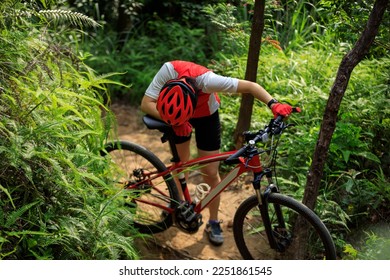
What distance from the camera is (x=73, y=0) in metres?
8.42

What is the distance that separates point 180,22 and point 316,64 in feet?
9.10

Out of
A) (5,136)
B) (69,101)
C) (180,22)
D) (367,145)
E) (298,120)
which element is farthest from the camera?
(180,22)

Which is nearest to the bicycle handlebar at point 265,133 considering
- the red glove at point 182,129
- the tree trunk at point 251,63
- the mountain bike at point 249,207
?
the mountain bike at point 249,207

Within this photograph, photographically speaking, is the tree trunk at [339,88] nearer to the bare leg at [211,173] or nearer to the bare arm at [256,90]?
the bare arm at [256,90]

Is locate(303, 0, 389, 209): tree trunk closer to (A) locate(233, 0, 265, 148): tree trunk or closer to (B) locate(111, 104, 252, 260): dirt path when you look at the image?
(B) locate(111, 104, 252, 260): dirt path

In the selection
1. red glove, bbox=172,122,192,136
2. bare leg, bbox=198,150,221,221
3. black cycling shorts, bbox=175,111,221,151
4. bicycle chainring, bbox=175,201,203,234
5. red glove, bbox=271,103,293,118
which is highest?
red glove, bbox=271,103,293,118

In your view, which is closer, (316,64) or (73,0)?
(316,64)

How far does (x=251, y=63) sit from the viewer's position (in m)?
5.17

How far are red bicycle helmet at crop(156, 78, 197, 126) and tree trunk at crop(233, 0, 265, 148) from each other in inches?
50.4

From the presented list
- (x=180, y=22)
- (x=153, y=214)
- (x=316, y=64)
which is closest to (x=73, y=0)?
(x=180, y=22)

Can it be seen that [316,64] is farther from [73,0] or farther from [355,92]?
[73,0]

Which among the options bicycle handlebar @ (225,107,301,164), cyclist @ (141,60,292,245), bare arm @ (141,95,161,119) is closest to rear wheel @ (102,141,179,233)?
cyclist @ (141,60,292,245)

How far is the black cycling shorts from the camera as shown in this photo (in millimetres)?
4391

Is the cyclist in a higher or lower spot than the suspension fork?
higher
